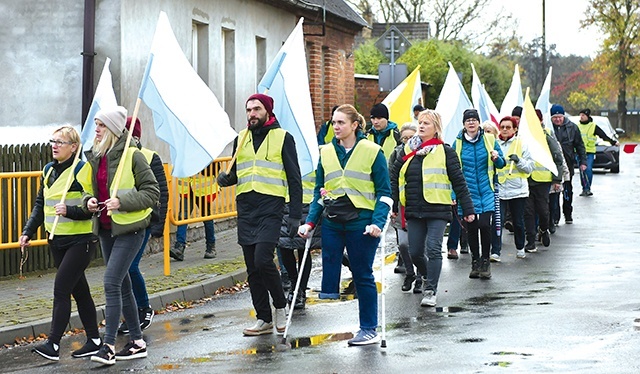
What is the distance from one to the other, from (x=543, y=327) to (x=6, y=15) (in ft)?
29.3

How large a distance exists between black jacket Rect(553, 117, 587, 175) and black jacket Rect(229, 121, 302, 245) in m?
10.8

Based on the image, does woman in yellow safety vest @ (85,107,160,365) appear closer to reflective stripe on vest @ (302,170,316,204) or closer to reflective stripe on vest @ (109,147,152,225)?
reflective stripe on vest @ (109,147,152,225)

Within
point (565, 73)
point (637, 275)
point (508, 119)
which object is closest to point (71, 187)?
point (637, 275)

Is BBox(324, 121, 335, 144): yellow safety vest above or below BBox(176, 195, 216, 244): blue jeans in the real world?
above

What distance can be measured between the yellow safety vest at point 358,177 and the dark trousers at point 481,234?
3.80 m

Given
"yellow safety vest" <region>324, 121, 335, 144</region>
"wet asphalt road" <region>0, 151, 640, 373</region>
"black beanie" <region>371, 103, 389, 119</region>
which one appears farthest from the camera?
"yellow safety vest" <region>324, 121, 335, 144</region>

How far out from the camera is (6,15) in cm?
1565

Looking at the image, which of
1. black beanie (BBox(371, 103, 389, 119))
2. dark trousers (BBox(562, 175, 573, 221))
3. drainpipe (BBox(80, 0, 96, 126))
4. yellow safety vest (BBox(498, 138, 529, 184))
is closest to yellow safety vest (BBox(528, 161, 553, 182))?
yellow safety vest (BBox(498, 138, 529, 184))

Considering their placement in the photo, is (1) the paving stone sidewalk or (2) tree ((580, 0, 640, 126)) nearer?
(1) the paving stone sidewalk

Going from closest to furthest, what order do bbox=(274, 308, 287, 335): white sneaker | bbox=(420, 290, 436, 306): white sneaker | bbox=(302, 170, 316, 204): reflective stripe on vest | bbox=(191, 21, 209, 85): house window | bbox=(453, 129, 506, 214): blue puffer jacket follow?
bbox=(274, 308, 287, 335): white sneaker < bbox=(420, 290, 436, 306): white sneaker < bbox=(302, 170, 316, 204): reflective stripe on vest < bbox=(453, 129, 506, 214): blue puffer jacket < bbox=(191, 21, 209, 85): house window

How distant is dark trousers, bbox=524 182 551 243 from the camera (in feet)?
51.7

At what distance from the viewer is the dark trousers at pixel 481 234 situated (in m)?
12.9

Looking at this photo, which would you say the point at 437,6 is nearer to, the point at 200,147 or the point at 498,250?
the point at 498,250

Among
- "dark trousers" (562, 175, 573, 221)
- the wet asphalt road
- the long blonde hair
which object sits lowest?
the wet asphalt road
